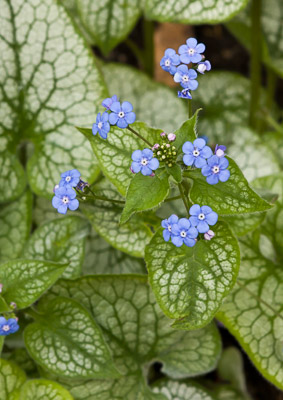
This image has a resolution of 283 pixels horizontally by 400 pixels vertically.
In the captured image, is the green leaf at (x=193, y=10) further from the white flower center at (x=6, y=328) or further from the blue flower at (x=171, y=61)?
the white flower center at (x=6, y=328)

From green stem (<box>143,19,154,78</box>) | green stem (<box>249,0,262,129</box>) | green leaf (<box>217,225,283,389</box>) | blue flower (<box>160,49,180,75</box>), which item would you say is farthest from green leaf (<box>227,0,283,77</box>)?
blue flower (<box>160,49,180,75</box>)

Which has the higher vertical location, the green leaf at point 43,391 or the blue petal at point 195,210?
the blue petal at point 195,210

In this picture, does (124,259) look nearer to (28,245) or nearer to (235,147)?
(28,245)

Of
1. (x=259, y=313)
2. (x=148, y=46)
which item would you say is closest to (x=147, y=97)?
(x=148, y=46)

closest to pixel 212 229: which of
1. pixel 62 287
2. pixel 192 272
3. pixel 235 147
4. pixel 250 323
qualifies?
pixel 192 272

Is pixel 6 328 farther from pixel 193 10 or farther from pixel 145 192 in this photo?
Result: pixel 193 10

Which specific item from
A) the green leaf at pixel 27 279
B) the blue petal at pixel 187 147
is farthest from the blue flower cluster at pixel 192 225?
the green leaf at pixel 27 279

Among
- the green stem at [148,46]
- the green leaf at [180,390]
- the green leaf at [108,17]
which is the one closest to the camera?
the green leaf at [180,390]
